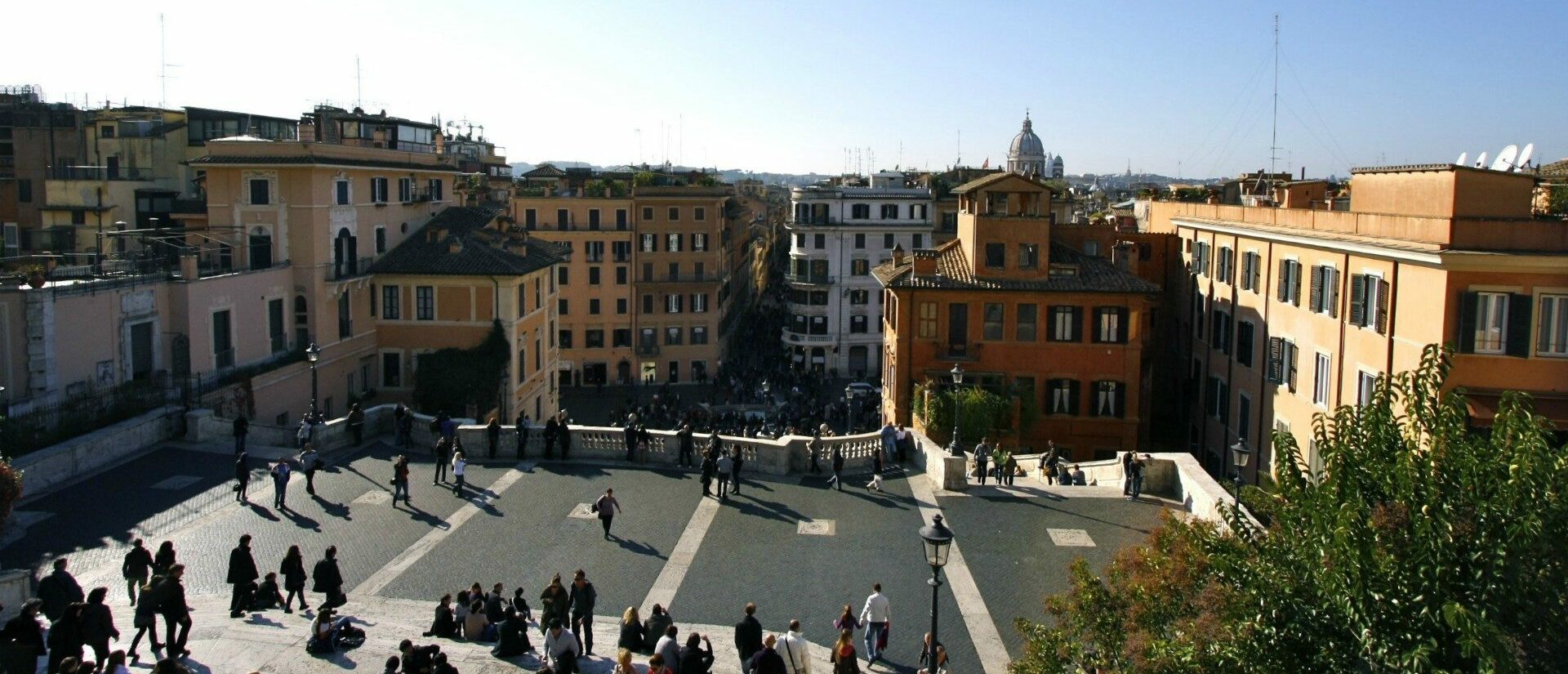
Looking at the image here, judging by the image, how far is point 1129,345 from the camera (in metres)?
41.8

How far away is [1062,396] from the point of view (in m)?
42.0

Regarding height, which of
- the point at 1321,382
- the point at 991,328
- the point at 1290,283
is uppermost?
the point at 1290,283

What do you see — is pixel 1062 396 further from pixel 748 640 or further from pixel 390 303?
pixel 748 640

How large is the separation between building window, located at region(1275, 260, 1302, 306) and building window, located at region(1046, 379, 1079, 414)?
307 inches

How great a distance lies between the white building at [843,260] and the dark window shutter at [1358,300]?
51.1m

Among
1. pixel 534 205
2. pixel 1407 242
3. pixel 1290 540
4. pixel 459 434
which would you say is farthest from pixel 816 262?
pixel 1290 540

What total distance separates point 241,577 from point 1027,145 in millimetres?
150644

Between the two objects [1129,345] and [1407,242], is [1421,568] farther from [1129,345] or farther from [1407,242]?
[1129,345]

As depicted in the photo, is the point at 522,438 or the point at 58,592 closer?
the point at 58,592

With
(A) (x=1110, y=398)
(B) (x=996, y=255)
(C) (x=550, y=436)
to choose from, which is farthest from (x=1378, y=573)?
(B) (x=996, y=255)

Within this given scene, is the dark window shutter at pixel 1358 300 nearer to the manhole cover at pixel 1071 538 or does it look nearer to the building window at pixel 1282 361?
the building window at pixel 1282 361

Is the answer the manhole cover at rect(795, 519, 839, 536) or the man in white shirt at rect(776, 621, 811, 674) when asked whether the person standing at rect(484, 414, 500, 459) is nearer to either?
the manhole cover at rect(795, 519, 839, 536)

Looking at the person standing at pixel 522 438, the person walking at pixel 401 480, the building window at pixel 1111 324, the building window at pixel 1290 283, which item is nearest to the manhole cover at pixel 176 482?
the person walking at pixel 401 480

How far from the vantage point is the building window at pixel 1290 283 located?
1377 inches
